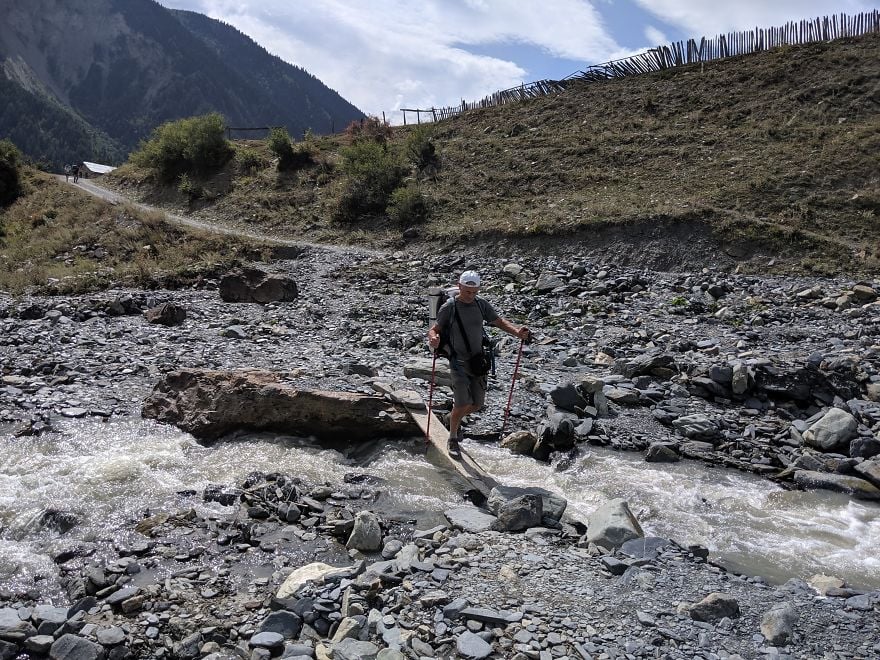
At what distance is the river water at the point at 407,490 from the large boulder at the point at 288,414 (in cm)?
19

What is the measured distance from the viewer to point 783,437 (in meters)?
7.99

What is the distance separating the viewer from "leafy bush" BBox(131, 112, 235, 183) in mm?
37688

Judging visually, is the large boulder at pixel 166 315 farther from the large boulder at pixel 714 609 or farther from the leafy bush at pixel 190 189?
the leafy bush at pixel 190 189

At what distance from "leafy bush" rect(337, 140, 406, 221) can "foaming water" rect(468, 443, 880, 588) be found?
69.1 ft

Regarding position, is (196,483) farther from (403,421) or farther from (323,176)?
(323,176)

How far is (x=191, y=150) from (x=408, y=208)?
1891 centimetres

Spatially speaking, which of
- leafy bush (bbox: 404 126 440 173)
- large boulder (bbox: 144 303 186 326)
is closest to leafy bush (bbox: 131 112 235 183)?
leafy bush (bbox: 404 126 440 173)

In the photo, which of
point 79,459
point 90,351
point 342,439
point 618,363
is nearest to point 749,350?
point 618,363

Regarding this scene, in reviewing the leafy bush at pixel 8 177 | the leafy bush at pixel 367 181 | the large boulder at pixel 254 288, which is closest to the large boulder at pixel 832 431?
the large boulder at pixel 254 288

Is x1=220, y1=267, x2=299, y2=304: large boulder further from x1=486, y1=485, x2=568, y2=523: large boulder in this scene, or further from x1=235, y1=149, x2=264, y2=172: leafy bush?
x1=235, y1=149, x2=264, y2=172: leafy bush

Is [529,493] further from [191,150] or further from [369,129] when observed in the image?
[369,129]

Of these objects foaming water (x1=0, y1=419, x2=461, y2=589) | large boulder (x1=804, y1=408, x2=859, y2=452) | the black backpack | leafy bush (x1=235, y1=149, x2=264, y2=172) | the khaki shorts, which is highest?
leafy bush (x1=235, y1=149, x2=264, y2=172)

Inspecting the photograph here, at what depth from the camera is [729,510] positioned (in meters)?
6.44

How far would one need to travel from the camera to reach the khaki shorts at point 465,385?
6941mm
